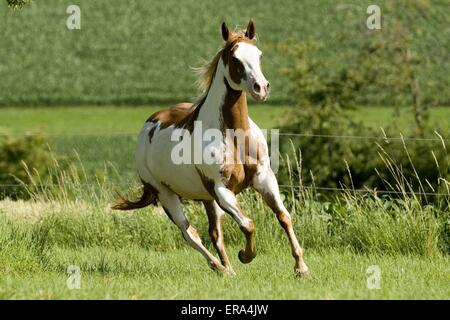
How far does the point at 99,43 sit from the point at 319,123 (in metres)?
23.0

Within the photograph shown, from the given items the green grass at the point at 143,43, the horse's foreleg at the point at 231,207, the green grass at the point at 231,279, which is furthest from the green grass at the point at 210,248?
the green grass at the point at 143,43

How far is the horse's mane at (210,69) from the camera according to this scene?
9.46 meters

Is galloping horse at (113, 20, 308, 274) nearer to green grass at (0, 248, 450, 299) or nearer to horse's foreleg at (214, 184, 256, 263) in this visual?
horse's foreleg at (214, 184, 256, 263)

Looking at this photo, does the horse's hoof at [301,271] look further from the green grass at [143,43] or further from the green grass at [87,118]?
the green grass at [143,43]

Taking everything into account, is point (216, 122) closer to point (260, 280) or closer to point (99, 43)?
point (260, 280)

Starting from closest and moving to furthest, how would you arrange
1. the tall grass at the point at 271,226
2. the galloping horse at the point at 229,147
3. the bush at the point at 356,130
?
the galloping horse at the point at 229,147, the tall grass at the point at 271,226, the bush at the point at 356,130

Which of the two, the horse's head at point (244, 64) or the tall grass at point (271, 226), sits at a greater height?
the horse's head at point (244, 64)

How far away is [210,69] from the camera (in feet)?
32.1

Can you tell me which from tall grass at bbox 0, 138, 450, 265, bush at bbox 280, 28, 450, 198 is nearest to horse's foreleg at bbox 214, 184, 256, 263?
tall grass at bbox 0, 138, 450, 265

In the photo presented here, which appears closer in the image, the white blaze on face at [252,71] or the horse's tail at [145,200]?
the white blaze on face at [252,71]

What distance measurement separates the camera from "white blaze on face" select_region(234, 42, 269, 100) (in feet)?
29.3

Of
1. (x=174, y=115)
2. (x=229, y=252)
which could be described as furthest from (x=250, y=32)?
(x=229, y=252)

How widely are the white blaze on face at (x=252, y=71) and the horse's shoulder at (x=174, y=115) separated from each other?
119 cm

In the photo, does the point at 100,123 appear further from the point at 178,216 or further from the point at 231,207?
the point at 231,207
